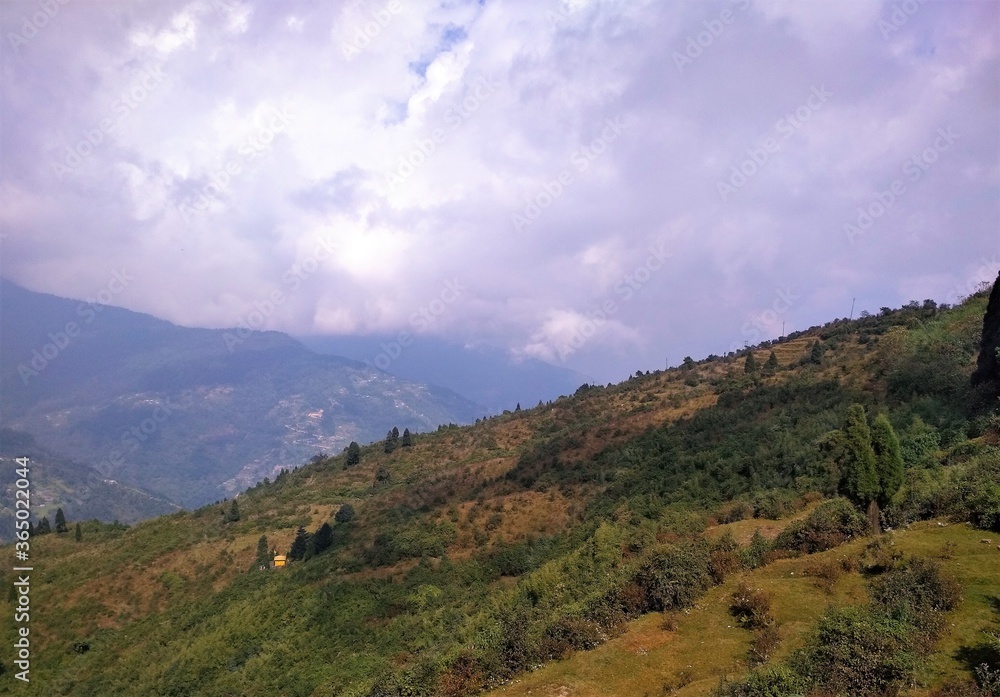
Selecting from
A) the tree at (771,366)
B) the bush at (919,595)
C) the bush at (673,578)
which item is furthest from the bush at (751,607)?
the tree at (771,366)

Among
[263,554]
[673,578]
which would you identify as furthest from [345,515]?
[673,578]

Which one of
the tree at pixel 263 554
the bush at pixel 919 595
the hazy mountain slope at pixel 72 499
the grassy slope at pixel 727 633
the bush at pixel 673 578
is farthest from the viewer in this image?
the hazy mountain slope at pixel 72 499

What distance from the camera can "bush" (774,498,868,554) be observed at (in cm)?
1514

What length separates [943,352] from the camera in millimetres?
29156

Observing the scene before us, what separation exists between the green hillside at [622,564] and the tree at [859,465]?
0.13 m

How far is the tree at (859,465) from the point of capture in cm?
1496

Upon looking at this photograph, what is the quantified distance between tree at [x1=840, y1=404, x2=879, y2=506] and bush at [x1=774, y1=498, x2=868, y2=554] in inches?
18.3

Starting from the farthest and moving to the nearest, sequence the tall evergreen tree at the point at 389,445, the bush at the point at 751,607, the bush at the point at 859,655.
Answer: the tall evergreen tree at the point at 389,445 → the bush at the point at 751,607 → the bush at the point at 859,655

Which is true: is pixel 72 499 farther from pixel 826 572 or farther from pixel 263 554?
pixel 826 572

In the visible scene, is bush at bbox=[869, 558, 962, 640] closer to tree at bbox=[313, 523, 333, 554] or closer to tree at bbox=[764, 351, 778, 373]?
tree at bbox=[313, 523, 333, 554]

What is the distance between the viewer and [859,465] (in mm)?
15062

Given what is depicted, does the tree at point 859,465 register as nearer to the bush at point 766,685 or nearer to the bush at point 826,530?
the bush at point 826,530

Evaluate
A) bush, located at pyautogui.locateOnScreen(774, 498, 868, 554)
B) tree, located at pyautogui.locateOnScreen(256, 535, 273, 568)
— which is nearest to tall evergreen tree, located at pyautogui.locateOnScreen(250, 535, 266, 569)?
tree, located at pyautogui.locateOnScreen(256, 535, 273, 568)

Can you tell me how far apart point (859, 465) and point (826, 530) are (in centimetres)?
190
